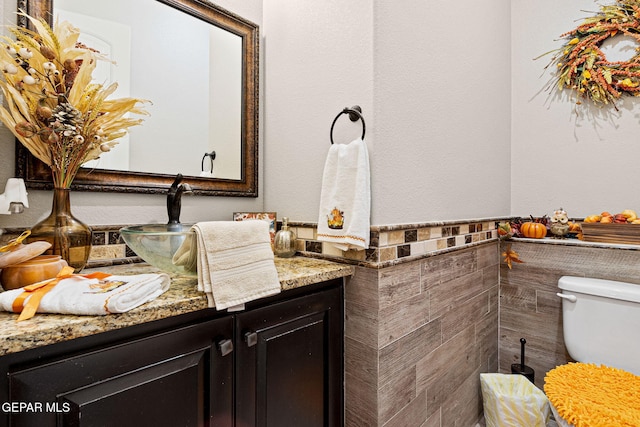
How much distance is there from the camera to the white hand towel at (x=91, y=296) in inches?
23.3

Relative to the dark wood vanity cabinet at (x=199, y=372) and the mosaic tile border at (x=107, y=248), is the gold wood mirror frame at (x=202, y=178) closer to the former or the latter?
the mosaic tile border at (x=107, y=248)

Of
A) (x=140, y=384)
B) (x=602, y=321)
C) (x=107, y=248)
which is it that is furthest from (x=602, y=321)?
(x=107, y=248)

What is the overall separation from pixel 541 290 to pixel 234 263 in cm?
171

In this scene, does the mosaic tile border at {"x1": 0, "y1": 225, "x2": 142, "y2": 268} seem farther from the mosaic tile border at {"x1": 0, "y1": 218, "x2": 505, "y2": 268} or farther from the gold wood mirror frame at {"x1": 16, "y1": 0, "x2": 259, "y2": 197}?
the gold wood mirror frame at {"x1": 16, "y1": 0, "x2": 259, "y2": 197}

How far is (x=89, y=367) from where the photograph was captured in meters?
0.60

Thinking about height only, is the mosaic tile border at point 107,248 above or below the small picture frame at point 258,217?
below

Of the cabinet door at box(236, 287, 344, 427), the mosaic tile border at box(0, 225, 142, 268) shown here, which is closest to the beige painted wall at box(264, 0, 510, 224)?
the cabinet door at box(236, 287, 344, 427)

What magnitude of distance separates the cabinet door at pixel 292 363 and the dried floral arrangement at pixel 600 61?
69.0 inches

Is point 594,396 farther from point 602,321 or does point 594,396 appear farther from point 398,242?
point 398,242

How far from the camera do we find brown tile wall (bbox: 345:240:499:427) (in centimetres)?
107

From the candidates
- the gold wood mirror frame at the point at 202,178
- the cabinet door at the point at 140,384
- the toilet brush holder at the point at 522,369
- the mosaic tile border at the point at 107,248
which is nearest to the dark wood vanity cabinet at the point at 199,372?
the cabinet door at the point at 140,384

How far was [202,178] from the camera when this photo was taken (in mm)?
1275

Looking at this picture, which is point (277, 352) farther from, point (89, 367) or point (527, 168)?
point (527, 168)

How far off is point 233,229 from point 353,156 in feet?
1.54
